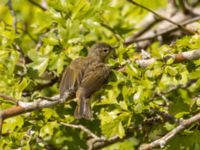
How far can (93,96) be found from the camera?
5.05 m

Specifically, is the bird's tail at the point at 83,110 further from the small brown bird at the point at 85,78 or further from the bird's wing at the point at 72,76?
the bird's wing at the point at 72,76

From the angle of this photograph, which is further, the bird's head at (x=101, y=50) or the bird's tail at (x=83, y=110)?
the bird's head at (x=101, y=50)

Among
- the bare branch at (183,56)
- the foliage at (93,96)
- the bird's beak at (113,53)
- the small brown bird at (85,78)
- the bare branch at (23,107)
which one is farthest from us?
the bird's beak at (113,53)

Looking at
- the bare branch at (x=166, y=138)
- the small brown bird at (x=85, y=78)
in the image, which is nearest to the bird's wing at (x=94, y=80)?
the small brown bird at (x=85, y=78)

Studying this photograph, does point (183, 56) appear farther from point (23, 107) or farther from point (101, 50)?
point (23, 107)

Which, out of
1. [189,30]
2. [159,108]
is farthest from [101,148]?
[189,30]

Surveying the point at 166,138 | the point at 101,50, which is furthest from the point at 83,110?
the point at 166,138

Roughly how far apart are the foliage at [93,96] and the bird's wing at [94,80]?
6cm

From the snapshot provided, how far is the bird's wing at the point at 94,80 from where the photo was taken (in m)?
4.86

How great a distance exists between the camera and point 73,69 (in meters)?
5.04

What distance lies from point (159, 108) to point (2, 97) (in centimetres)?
117

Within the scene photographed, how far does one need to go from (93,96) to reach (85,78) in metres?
0.14

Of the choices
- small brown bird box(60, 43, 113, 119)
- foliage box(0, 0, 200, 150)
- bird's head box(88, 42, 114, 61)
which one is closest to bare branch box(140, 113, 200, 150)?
foliage box(0, 0, 200, 150)

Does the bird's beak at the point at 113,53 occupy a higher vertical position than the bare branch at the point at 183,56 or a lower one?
higher
